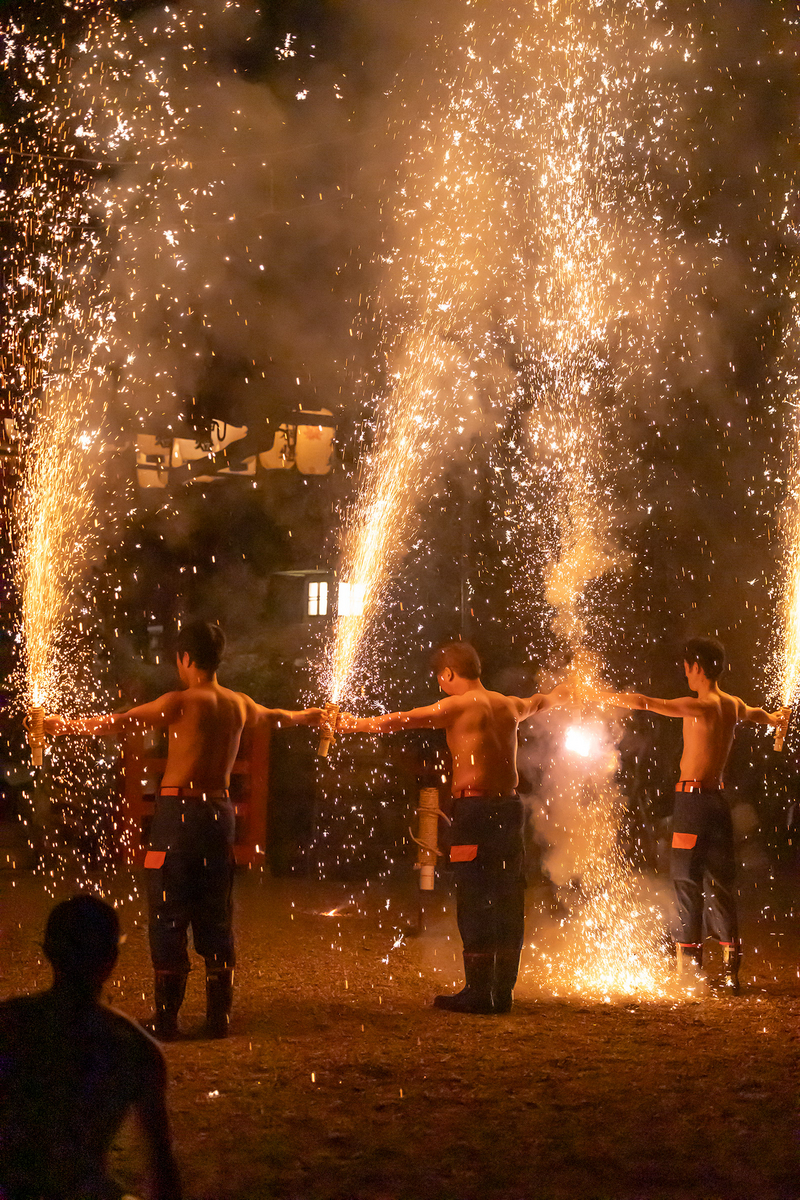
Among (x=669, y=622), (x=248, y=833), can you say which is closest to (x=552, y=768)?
(x=669, y=622)

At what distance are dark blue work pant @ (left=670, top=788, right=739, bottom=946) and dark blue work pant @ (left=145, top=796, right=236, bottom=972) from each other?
7.89 feet

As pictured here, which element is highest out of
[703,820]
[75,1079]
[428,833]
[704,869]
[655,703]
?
[655,703]

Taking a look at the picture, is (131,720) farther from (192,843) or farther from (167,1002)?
(167,1002)

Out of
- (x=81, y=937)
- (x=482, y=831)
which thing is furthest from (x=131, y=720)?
(x=81, y=937)

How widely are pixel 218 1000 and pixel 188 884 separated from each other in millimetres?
505

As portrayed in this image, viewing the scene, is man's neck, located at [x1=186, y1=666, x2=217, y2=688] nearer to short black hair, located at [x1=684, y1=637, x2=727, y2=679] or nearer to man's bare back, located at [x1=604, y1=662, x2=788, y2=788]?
man's bare back, located at [x1=604, y1=662, x2=788, y2=788]

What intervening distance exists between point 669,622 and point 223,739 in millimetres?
7456

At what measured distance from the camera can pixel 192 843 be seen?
4395 mm

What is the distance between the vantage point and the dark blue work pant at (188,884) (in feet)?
14.3

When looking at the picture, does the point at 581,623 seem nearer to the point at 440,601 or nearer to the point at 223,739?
the point at 440,601

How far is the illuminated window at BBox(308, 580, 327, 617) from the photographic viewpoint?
13898mm

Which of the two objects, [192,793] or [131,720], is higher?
[131,720]

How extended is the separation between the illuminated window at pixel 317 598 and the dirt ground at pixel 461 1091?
7910 mm

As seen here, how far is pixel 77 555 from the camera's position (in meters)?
13.2
